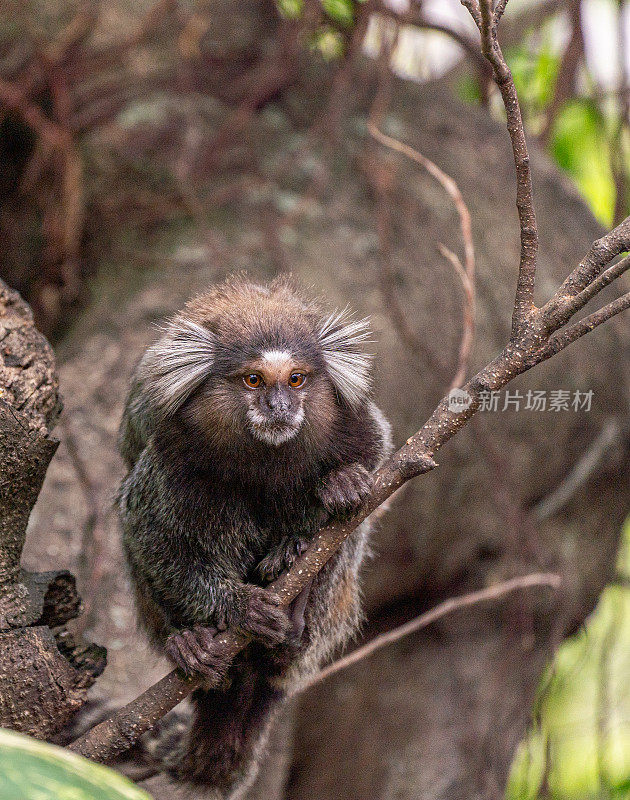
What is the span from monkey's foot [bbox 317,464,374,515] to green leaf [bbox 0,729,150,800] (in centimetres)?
89

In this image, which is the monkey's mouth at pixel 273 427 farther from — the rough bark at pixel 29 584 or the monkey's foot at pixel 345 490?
the rough bark at pixel 29 584

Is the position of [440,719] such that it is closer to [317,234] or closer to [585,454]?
[585,454]

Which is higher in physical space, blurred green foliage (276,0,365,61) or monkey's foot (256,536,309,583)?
blurred green foliage (276,0,365,61)

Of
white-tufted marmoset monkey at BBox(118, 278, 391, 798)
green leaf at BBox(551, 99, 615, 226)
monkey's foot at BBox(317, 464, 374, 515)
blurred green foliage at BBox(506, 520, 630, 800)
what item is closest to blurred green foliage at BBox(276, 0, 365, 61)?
green leaf at BBox(551, 99, 615, 226)

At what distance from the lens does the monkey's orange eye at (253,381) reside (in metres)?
2.21

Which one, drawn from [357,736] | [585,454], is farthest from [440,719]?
[585,454]

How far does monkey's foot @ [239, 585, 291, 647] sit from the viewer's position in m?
2.09

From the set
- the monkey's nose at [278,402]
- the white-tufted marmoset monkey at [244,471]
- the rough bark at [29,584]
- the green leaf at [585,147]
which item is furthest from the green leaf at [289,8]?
the monkey's nose at [278,402]

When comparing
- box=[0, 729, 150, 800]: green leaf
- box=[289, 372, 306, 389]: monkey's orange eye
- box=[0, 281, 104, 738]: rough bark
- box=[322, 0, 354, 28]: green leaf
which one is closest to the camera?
box=[0, 729, 150, 800]: green leaf

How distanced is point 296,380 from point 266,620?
2.02ft

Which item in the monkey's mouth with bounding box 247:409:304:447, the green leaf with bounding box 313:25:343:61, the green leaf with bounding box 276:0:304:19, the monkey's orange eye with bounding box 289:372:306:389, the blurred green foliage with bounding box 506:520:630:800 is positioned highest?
the green leaf with bounding box 276:0:304:19

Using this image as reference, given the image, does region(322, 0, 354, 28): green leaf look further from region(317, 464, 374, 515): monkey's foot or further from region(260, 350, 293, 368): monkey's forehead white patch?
region(317, 464, 374, 515): monkey's foot

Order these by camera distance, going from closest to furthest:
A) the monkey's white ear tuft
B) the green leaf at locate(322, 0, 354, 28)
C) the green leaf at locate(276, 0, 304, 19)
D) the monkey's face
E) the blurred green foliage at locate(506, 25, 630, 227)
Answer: the monkey's face
the monkey's white ear tuft
the green leaf at locate(322, 0, 354, 28)
the green leaf at locate(276, 0, 304, 19)
the blurred green foliage at locate(506, 25, 630, 227)

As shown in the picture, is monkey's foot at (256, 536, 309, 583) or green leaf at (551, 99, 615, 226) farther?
green leaf at (551, 99, 615, 226)
